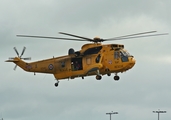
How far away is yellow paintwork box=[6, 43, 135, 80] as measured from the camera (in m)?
120

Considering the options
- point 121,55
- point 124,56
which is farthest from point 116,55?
point 124,56

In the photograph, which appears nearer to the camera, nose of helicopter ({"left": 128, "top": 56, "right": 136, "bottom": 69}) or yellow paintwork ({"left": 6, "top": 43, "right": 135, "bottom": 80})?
nose of helicopter ({"left": 128, "top": 56, "right": 136, "bottom": 69})

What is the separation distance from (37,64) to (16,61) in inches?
183

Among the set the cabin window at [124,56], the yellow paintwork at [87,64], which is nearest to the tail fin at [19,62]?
the yellow paintwork at [87,64]

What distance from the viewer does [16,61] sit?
426ft

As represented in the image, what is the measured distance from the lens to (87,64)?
398 feet

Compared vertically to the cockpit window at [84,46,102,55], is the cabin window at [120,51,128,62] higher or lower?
lower

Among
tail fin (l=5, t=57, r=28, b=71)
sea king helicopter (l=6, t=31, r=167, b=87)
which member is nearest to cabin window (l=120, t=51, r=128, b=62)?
sea king helicopter (l=6, t=31, r=167, b=87)

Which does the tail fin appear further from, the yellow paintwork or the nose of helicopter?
the nose of helicopter

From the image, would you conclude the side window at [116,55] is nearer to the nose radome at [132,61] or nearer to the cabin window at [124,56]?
the cabin window at [124,56]

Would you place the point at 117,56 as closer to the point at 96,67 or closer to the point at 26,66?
the point at 96,67

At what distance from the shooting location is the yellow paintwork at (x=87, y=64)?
4707 inches

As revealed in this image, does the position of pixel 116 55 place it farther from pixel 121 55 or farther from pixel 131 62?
pixel 131 62

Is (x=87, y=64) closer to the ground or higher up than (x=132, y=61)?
closer to the ground
